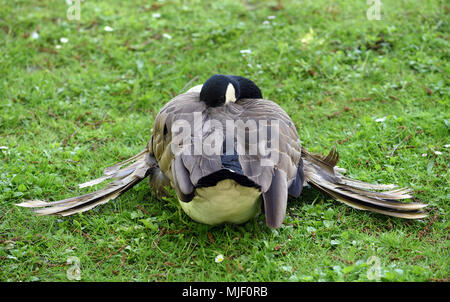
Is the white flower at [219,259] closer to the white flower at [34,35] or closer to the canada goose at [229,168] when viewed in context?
the canada goose at [229,168]

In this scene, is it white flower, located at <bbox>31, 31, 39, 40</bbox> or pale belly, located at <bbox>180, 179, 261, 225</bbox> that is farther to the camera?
white flower, located at <bbox>31, 31, 39, 40</bbox>

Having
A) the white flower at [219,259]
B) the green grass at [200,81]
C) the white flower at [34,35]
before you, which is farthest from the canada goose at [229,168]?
the white flower at [34,35]

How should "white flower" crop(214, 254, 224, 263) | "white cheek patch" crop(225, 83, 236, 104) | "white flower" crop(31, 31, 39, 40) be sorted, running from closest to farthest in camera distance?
"white flower" crop(214, 254, 224, 263) → "white cheek patch" crop(225, 83, 236, 104) → "white flower" crop(31, 31, 39, 40)

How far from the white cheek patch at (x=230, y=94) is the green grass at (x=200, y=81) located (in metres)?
1.13

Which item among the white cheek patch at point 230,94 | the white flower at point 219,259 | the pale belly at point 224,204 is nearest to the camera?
the pale belly at point 224,204

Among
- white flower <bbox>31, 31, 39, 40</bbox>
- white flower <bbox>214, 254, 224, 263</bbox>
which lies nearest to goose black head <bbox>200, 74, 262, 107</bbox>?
white flower <bbox>214, 254, 224, 263</bbox>

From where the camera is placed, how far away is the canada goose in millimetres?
3643

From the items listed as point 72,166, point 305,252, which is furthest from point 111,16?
point 305,252

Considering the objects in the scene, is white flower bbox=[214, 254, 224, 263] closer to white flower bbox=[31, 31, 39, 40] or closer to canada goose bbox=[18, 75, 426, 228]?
canada goose bbox=[18, 75, 426, 228]

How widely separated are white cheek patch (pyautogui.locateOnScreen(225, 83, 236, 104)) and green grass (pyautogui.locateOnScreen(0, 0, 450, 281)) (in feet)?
3.71

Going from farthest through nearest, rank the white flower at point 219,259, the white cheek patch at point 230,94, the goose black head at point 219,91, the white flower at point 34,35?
the white flower at point 34,35 < the white cheek patch at point 230,94 < the goose black head at point 219,91 < the white flower at point 219,259

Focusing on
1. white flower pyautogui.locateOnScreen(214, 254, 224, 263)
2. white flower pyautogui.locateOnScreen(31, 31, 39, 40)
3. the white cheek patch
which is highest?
the white cheek patch

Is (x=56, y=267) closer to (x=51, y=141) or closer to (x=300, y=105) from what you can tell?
(x=51, y=141)

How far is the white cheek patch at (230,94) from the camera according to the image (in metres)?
4.71
